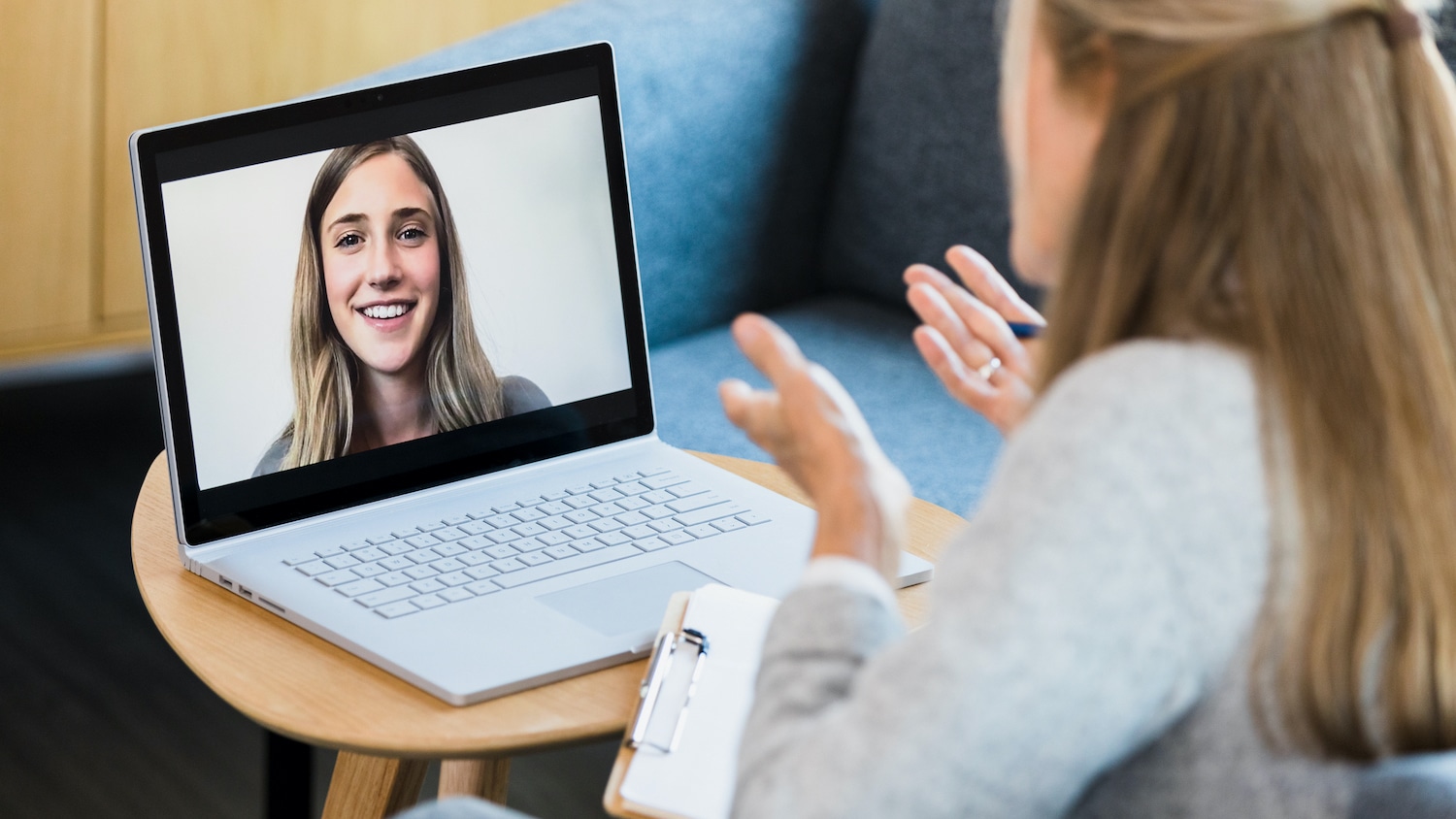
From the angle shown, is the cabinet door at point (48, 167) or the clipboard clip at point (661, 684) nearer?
the clipboard clip at point (661, 684)

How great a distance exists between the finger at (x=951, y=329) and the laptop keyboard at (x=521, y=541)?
0.17m

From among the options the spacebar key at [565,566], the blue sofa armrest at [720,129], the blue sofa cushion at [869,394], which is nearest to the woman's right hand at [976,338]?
the spacebar key at [565,566]

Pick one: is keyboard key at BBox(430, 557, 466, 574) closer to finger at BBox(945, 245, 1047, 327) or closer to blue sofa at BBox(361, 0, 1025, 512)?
finger at BBox(945, 245, 1047, 327)

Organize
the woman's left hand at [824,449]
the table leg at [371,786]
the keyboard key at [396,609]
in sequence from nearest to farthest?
the woman's left hand at [824,449]
the keyboard key at [396,609]
the table leg at [371,786]

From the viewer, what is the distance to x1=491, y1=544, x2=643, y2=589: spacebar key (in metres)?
0.87

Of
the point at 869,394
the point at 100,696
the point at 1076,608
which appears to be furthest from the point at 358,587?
the point at 100,696

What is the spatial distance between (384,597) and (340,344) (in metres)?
0.17

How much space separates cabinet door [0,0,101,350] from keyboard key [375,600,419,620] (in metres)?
1.53

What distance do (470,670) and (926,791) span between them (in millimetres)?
335

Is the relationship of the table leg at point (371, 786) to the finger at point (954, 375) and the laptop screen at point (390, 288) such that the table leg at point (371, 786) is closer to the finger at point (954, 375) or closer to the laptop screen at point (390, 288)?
the laptop screen at point (390, 288)

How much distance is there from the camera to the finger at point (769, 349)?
2.30ft

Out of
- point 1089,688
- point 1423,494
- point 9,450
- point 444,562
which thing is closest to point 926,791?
point 1089,688

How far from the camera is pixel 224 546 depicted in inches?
35.9

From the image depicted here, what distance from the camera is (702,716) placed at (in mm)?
752
